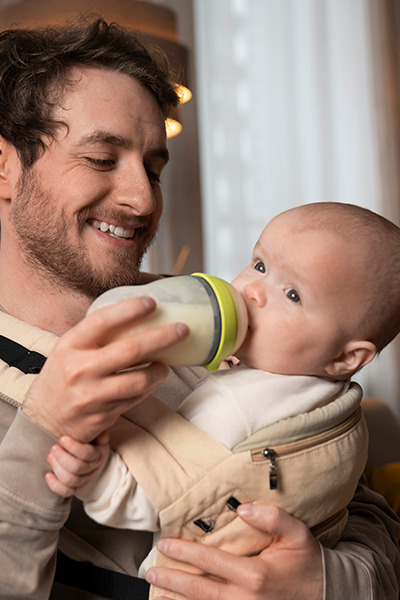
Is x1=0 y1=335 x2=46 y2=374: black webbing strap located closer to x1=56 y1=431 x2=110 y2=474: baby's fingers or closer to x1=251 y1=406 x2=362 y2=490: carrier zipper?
x1=56 y1=431 x2=110 y2=474: baby's fingers

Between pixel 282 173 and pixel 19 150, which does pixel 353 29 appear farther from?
pixel 19 150

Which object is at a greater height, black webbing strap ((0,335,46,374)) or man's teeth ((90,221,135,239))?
man's teeth ((90,221,135,239))

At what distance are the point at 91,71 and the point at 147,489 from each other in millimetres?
1082

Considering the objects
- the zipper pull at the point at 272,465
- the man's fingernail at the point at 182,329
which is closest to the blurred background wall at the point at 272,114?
the zipper pull at the point at 272,465

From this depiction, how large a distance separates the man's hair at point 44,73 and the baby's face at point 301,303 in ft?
2.50

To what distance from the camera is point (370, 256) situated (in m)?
0.87

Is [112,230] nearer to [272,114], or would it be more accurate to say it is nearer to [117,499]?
[117,499]

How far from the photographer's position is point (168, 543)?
81cm

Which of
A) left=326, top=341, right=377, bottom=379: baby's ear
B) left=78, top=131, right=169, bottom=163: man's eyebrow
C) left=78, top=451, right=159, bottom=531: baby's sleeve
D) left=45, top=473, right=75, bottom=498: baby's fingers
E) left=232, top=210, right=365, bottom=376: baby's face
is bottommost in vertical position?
left=78, top=451, right=159, bottom=531: baby's sleeve

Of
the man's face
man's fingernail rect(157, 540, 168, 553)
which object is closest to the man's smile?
the man's face

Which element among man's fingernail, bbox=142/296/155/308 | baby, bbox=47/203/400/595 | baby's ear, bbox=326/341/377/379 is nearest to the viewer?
man's fingernail, bbox=142/296/155/308

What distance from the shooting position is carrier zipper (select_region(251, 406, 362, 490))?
818 mm

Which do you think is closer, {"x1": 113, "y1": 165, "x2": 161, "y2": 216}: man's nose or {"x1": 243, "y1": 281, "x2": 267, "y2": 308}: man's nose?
{"x1": 243, "y1": 281, "x2": 267, "y2": 308}: man's nose

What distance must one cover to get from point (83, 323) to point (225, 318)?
20 cm
